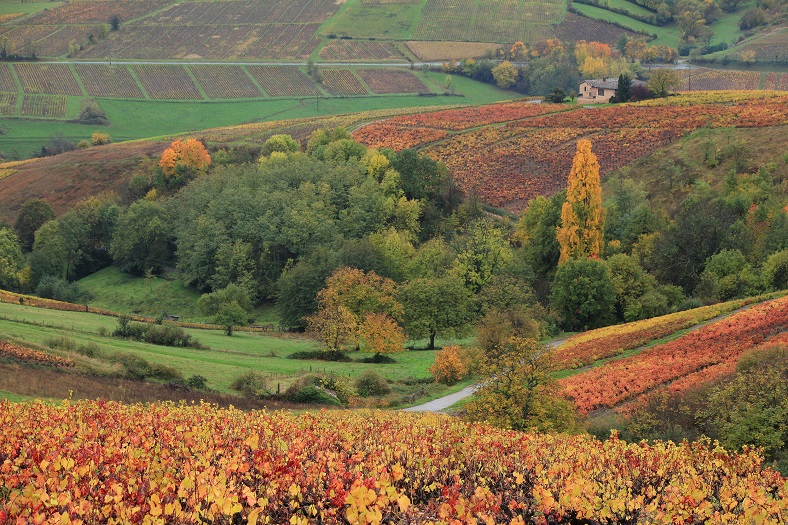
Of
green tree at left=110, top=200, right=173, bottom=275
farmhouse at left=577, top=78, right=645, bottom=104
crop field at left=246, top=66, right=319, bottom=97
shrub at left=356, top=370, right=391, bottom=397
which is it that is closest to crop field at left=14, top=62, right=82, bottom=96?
crop field at left=246, top=66, right=319, bottom=97

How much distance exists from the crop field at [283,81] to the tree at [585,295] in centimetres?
12310

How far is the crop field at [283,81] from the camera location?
187500mm

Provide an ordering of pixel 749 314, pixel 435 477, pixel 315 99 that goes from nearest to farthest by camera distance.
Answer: pixel 435 477 → pixel 749 314 → pixel 315 99

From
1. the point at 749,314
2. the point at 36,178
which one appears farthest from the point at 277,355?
the point at 36,178

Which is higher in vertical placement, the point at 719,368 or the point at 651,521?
the point at 651,521

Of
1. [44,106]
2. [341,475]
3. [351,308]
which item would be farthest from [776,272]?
[44,106]

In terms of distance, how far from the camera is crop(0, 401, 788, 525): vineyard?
16188 millimetres

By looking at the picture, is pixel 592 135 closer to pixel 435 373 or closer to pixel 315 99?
pixel 435 373

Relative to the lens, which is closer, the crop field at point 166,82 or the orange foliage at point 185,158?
the orange foliage at point 185,158

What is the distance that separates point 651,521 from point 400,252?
238 ft

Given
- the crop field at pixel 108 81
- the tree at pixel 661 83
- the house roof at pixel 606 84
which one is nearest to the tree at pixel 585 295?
the tree at pixel 661 83

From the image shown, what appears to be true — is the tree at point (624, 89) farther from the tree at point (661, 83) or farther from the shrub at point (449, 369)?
the shrub at point (449, 369)

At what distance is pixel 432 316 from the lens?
71812 mm

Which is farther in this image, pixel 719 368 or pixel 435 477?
pixel 719 368
